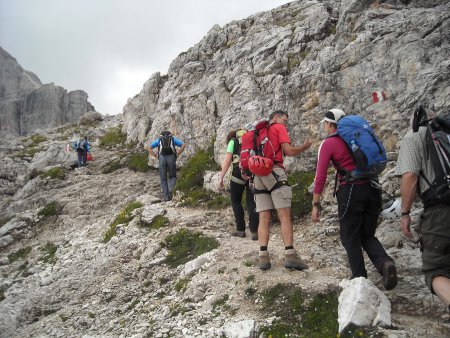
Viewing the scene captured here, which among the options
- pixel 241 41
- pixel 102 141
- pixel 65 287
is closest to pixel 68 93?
pixel 102 141

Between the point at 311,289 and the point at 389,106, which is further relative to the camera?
the point at 389,106

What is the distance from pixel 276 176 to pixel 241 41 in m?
18.9

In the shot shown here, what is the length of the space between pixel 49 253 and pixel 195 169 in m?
7.55

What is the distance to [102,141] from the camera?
35.6m

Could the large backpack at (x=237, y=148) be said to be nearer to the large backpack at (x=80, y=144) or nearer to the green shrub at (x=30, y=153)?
the large backpack at (x=80, y=144)

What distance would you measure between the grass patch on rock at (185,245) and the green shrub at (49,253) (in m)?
5.35

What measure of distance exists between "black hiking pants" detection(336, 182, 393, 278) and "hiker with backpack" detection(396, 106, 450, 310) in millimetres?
1151

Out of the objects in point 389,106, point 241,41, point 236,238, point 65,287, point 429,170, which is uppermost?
point 241,41

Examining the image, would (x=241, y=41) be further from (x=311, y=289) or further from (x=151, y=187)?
(x=311, y=289)

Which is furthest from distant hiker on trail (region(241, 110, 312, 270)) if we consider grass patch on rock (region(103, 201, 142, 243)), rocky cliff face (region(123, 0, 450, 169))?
grass patch on rock (region(103, 201, 142, 243))

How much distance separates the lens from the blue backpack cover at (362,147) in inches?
261

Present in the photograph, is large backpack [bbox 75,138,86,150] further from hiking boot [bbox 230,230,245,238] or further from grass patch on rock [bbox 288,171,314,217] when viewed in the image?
hiking boot [bbox 230,230,245,238]

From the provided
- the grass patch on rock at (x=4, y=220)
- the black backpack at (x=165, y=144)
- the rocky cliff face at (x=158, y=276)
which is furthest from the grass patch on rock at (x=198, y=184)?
the grass patch on rock at (x=4, y=220)

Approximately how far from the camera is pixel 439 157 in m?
5.04
